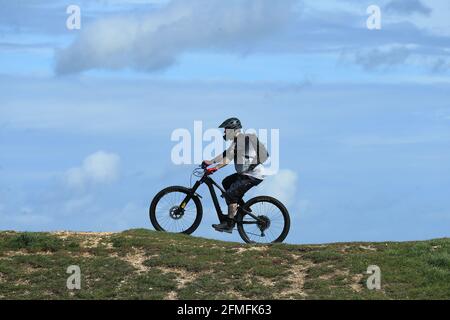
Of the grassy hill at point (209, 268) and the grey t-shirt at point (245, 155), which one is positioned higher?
A: the grey t-shirt at point (245, 155)

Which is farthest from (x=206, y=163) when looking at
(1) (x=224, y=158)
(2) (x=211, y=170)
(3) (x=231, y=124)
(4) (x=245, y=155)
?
(3) (x=231, y=124)

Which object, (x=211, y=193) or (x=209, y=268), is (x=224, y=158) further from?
(x=209, y=268)

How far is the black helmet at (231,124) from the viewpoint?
2056 centimetres

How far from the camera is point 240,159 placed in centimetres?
2052

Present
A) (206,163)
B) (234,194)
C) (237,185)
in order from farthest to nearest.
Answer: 1. (206,163)
2. (234,194)
3. (237,185)

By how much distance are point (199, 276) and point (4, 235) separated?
635 centimetres

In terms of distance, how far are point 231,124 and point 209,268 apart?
4.00 m

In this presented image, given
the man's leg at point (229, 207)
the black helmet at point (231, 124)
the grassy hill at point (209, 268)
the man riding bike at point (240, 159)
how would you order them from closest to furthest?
the grassy hill at point (209, 268) → the man riding bike at point (240, 159) → the black helmet at point (231, 124) → the man's leg at point (229, 207)

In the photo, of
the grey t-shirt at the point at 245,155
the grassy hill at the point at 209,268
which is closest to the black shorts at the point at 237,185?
the grey t-shirt at the point at 245,155

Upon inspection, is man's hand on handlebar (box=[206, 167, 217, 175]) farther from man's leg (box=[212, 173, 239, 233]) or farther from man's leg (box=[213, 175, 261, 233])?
Result: man's leg (box=[213, 175, 261, 233])

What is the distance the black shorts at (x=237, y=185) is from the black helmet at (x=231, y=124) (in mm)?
1245

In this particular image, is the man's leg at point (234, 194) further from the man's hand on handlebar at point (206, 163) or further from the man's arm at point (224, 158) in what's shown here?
the man's hand on handlebar at point (206, 163)

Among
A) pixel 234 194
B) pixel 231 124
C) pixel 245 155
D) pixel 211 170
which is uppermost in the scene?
pixel 231 124
